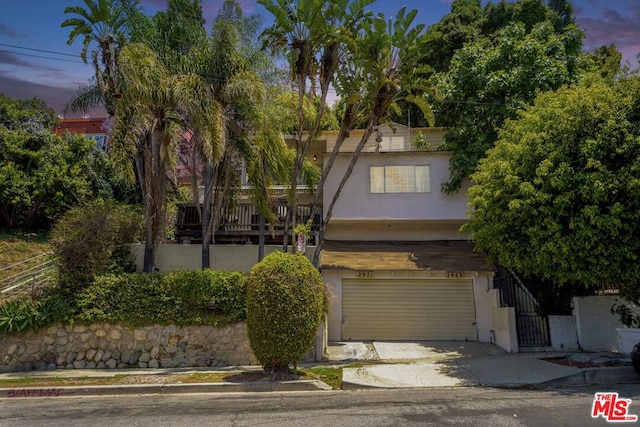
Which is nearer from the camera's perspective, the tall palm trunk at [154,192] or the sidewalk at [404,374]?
the sidewalk at [404,374]

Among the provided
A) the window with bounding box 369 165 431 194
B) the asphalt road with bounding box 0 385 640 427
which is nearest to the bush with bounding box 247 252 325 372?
the asphalt road with bounding box 0 385 640 427

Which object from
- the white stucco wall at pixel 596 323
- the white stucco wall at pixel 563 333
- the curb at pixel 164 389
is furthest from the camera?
the white stucco wall at pixel 563 333

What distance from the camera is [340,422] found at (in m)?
6.39

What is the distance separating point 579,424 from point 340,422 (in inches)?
135

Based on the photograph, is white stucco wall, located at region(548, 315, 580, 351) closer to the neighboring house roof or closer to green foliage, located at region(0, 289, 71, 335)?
the neighboring house roof

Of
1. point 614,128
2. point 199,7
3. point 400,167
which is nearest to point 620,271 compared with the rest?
point 614,128

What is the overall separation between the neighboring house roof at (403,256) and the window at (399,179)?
2227mm

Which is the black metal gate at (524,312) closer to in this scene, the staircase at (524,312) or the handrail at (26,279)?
the staircase at (524,312)

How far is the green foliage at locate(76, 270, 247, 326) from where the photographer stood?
11.8 metres

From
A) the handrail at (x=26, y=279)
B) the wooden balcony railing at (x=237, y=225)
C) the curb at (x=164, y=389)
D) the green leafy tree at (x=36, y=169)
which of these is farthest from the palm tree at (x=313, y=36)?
the green leafy tree at (x=36, y=169)

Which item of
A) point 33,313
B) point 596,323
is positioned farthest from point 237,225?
point 596,323

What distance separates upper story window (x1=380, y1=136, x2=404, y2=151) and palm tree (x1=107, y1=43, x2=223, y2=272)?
34.1 feet

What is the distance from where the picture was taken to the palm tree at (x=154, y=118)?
11820 mm

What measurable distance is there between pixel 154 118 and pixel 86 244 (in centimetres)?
424
